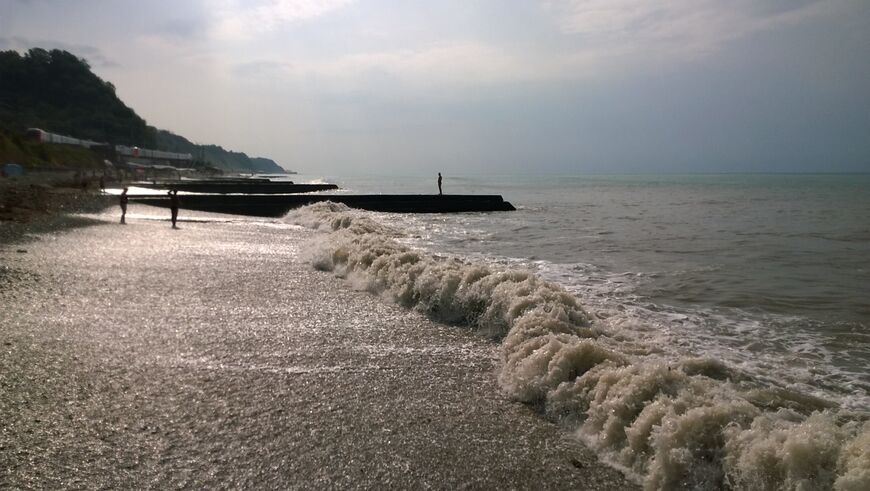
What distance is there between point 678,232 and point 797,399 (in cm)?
1839

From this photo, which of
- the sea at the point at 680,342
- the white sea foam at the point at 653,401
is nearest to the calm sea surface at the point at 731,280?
the sea at the point at 680,342

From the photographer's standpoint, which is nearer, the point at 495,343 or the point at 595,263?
the point at 495,343

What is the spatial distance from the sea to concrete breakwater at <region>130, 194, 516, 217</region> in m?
16.9

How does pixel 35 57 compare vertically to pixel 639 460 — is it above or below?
above

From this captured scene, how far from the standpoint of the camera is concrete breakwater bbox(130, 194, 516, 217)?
32.5m

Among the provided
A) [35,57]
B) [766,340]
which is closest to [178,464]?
[766,340]

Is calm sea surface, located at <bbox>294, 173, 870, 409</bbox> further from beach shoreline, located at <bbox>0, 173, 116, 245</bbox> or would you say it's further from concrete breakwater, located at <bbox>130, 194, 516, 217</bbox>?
beach shoreline, located at <bbox>0, 173, 116, 245</bbox>

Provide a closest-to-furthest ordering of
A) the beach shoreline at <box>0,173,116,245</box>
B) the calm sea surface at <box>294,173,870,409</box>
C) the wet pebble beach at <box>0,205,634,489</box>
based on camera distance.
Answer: the wet pebble beach at <box>0,205,634,489</box> < the calm sea surface at <box>294,173,870,409</box> < the beach shoreline at <box>0,173,116,245</box>

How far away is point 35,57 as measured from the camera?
104m

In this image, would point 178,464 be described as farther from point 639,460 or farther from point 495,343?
→ point 495,343


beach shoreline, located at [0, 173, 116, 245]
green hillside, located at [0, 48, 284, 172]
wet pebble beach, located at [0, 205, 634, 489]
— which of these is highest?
green hillside, located at [0, 48, 284, 172]

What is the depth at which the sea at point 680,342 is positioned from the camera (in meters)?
4.07

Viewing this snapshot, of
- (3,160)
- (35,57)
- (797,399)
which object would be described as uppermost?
(35,57)

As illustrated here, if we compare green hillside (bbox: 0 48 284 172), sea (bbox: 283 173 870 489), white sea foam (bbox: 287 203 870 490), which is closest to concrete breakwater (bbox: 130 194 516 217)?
sea (bbox: 283 173 870 489)
